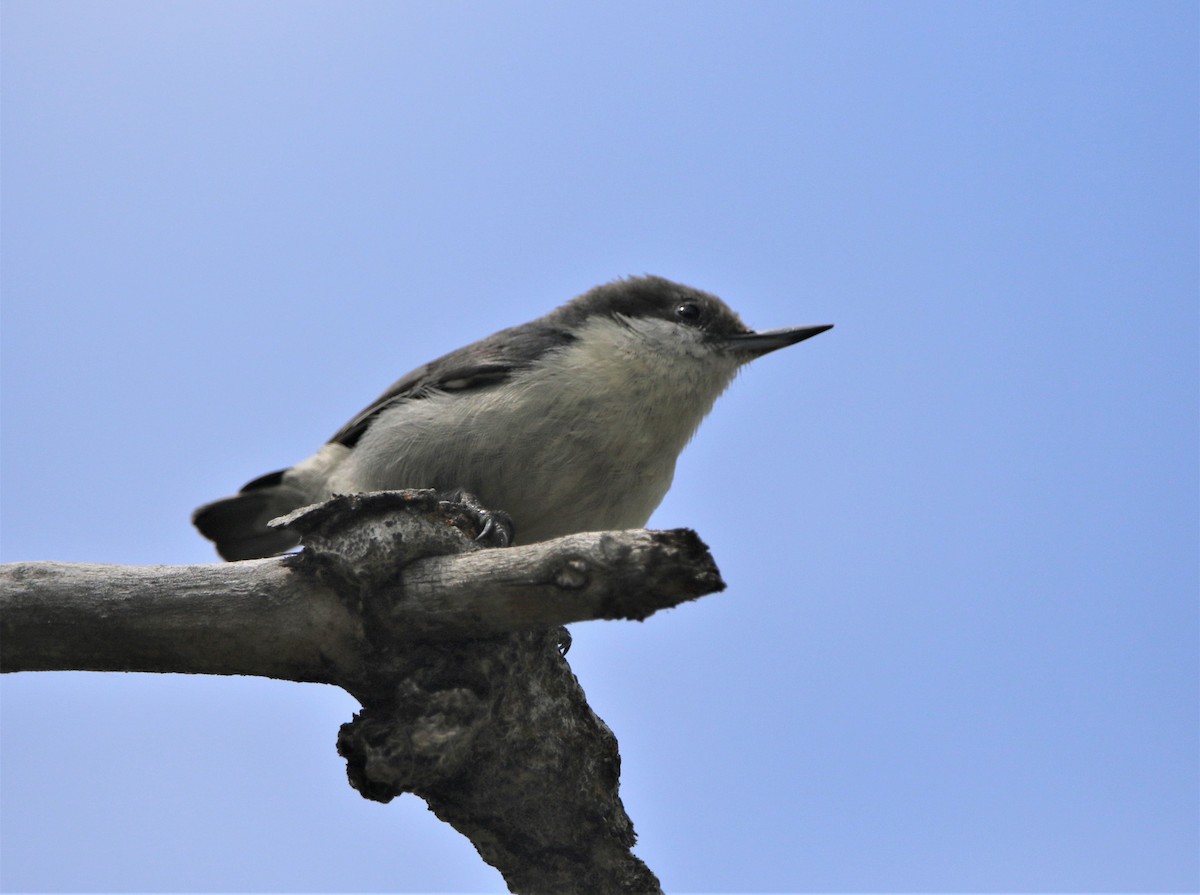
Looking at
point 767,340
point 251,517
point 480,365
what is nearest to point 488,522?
point 480,365

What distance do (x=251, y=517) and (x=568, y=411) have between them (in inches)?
98.1

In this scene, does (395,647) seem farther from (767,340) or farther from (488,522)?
(767,340)

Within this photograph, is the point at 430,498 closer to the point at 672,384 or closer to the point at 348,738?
the point at 348,738

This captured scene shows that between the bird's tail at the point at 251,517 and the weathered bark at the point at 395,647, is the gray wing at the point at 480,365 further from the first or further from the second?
the weathered bark at the point at 395,647

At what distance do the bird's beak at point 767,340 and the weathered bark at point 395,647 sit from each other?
2307 mm

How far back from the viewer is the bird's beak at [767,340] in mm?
6031

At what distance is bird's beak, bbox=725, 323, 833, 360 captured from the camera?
6031 millimetres

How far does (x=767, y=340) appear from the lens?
6047 millimetres

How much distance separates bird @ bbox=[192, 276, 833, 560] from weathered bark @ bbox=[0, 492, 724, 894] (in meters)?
1.04

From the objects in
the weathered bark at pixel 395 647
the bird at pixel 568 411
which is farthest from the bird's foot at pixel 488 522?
the weathered bark at pixel 395 647

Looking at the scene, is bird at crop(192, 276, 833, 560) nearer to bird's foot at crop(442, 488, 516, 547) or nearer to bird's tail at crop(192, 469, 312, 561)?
bird's foot at crop(442, 488, 516, 547)

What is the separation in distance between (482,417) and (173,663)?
1.92m

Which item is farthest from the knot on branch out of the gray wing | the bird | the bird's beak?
the bird's beak

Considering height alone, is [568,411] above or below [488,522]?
above
